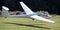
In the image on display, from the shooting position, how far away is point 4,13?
23.6m

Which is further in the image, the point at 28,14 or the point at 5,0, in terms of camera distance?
the point at 5,0

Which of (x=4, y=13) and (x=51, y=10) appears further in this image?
(x=51, y=10)

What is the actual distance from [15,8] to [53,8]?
8.67m

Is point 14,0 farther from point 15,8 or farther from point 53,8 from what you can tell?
point 53,8

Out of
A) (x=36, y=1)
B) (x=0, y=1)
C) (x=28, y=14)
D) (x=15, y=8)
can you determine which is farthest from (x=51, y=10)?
(x=28, y=14)

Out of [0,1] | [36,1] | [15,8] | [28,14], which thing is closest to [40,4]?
[36,1]

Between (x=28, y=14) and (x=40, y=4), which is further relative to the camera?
(x=40, y=4)

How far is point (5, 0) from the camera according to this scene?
42000mm

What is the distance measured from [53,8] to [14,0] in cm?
910

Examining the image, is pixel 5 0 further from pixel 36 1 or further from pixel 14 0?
pixel 36 1

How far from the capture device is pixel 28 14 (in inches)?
963

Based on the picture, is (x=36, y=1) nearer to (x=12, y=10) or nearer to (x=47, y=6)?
(x=47, y=6)

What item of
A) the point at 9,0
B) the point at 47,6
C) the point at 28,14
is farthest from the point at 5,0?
the point at 28,14

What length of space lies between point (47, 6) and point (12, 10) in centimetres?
804
